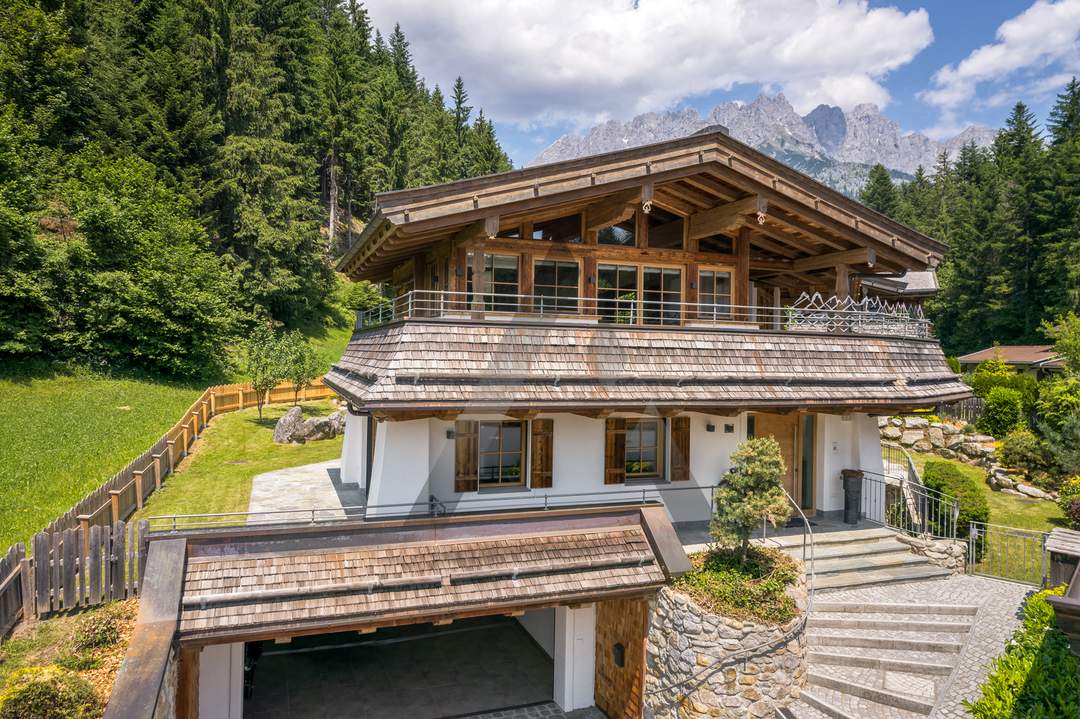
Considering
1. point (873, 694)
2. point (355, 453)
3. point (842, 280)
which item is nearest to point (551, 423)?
point (355, 453)

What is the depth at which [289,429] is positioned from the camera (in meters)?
24.0

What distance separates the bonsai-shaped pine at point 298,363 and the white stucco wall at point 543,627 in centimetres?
1822

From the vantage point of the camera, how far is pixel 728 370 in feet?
41.3

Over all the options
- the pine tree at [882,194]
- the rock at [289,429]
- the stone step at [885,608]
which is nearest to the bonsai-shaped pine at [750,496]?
the stone step at [885,608]

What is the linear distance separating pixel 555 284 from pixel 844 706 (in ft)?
32.0

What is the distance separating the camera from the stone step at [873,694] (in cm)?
928

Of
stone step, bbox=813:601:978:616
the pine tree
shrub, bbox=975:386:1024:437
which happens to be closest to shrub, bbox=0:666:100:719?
stone step, bbox=813:601:978:616

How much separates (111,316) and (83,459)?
1204 centimetres

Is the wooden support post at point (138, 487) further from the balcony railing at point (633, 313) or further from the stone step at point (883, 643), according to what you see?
the stone step at point (883, 643)

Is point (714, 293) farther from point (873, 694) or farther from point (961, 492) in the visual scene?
point (961, 492)

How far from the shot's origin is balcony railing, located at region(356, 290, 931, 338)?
12930 mm

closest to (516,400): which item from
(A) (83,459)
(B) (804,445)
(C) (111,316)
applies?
(B) (804,445)

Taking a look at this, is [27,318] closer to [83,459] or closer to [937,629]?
[83,459]

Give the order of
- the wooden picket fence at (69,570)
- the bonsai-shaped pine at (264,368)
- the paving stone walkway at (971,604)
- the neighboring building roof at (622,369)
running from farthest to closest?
the bonsai-shaped pine at (264,368) < the neighboring building roof at (622,369) < the paving stone walkway at (971,604) < the wooden picket fence at (69,570)
